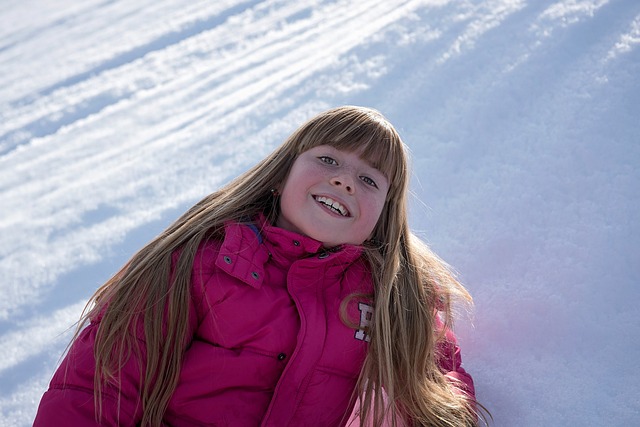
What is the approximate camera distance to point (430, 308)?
173 cm

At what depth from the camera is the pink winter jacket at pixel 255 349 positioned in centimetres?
145

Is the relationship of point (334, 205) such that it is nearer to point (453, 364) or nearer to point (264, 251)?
point (264, 251)

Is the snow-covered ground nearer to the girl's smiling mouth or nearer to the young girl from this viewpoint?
the young girl

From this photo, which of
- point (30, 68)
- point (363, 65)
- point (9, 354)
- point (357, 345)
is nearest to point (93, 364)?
point (357, 345)

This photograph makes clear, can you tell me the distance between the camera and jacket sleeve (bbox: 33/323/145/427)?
4.50ft

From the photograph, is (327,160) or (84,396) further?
(327,160)

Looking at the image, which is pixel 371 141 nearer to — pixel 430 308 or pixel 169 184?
pixel 430 308

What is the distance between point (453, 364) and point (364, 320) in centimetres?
25

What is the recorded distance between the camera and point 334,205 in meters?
1.62

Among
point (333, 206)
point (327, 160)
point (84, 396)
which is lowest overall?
point (84, 396)

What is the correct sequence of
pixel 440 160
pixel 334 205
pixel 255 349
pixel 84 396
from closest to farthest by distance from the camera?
pixel 84 396 < pixel 255 349 < pixel 334 205 < pixel 440 160

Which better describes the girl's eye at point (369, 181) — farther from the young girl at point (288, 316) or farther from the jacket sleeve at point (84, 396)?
the jacket sleeve at point (84, 396)

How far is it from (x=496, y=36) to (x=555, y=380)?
151 cm

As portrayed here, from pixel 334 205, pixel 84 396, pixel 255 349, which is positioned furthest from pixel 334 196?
pixel 84 396
